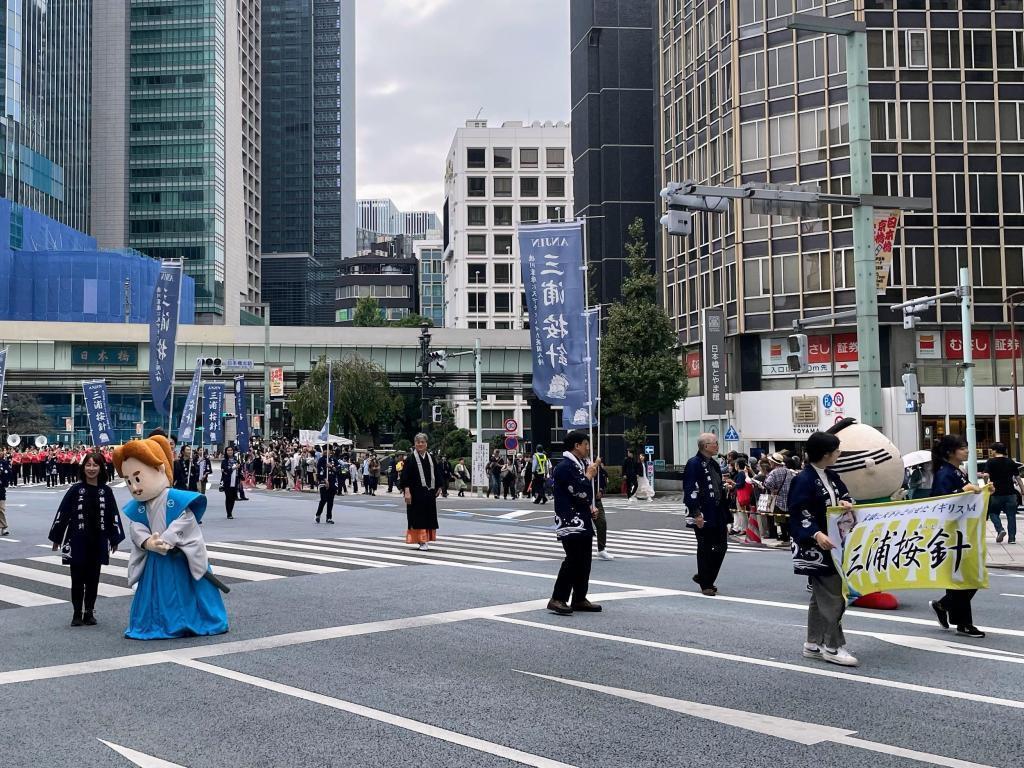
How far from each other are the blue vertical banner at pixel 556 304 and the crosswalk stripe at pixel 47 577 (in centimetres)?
1644

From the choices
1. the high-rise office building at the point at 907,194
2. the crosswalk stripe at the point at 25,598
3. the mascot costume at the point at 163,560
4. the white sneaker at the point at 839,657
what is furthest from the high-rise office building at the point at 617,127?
the white sneaker at the point at 839,657

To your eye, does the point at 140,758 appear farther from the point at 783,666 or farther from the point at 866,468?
the point at 866,468

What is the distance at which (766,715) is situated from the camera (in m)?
6.77

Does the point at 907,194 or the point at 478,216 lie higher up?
the point at 478,216

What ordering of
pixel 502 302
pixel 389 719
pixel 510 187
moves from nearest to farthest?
pixel 389 719, pixel 510 187, pixel 502 302

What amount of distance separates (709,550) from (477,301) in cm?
10372

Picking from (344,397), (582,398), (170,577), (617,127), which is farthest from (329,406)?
(170,577)

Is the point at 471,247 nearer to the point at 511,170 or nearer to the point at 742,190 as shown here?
the point at 511,170

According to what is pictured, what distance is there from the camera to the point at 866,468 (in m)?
12.4

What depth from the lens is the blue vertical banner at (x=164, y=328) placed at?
3412 centimetres

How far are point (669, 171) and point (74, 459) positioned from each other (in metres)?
32.7

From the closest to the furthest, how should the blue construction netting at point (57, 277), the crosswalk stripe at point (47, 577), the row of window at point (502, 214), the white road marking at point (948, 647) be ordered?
1. the white road marking at point (948, 647)
2. the crosswalk stripe at point (47, 577)
3. the blue construction netting at point (57, 277)
4. the row of window at point (502, 214)

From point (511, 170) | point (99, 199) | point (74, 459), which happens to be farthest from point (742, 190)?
point (99, 199)

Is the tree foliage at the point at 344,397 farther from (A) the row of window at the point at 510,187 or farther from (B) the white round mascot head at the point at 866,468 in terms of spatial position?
(B) the white round mascot head at the point at 866,468
